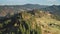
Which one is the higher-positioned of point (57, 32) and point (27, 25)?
point (27, 25)

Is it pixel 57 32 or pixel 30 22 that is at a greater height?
pixel 30 22

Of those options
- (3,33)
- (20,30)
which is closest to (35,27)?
(20,30)

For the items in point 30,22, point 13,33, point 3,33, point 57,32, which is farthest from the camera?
point 57,32

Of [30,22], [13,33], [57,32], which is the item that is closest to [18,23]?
[30,22]

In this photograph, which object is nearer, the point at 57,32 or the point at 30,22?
the point at 30,22

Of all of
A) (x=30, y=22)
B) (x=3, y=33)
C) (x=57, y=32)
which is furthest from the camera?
(x=57, y=32)

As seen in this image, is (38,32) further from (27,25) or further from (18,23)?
(18,23)

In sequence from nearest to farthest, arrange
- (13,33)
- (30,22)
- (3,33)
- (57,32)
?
1. (13,33)
2. (3,33)
3. (30,22)
4. (57,32)

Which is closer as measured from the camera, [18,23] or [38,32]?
[38,32]

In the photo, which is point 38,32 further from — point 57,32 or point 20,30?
point 57,32
